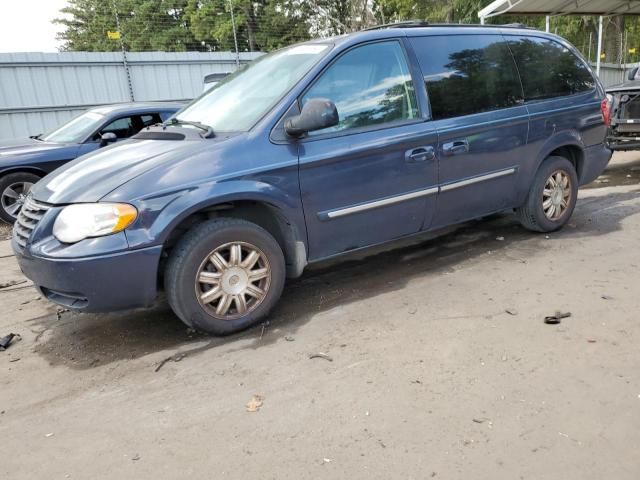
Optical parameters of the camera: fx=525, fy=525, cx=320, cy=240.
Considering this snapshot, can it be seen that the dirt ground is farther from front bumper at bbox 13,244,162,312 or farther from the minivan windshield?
the minivan windshield

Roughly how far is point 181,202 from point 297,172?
797 millimetres

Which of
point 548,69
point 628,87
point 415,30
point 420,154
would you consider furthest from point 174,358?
point 628,87

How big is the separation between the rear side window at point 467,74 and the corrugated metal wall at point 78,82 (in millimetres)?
10750

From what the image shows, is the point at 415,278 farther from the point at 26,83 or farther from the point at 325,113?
the point at 26,83

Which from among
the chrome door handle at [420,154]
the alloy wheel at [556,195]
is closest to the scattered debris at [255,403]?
the chrome door handle at [420,154]

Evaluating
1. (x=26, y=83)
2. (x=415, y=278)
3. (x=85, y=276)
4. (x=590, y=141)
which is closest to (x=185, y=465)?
(x=85, y=276)

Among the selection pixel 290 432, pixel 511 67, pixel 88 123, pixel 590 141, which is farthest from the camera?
pixel 88 123

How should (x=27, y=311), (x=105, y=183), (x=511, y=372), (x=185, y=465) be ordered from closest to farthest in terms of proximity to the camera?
1. (x=185, y=465)
2. (x=511, y=372)
3. (x=105, y=183)
4. (x=27, y=311)

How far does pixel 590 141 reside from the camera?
5184mm

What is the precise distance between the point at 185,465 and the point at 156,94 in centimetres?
1284

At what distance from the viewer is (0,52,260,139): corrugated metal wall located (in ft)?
38.3

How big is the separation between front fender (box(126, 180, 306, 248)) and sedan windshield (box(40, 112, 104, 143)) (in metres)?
4.82

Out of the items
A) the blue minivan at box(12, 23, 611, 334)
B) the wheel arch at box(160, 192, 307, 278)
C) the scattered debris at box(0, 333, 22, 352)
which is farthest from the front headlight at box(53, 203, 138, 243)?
the scattered debris at box(0, 333, 22, 352)

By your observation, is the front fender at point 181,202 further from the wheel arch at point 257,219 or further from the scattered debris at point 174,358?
A: the scattered debris at point 174,358
